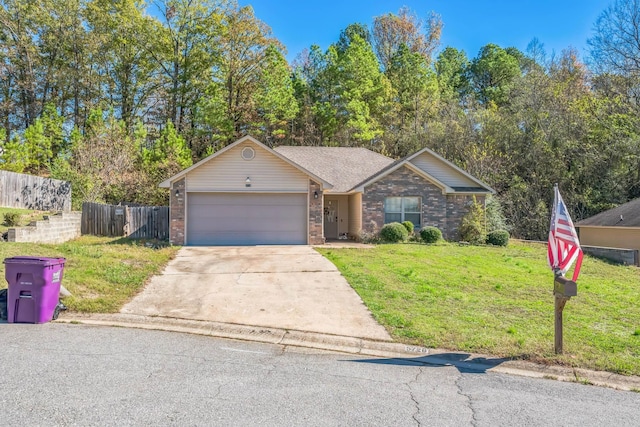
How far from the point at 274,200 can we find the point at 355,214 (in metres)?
4.36

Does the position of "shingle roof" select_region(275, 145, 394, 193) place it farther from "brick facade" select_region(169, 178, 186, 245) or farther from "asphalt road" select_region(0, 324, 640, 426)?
"asphalt road" select_region(0, 324, 640, 426)

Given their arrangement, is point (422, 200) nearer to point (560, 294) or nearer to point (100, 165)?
point (560, 294)

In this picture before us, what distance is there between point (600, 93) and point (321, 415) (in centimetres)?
2973

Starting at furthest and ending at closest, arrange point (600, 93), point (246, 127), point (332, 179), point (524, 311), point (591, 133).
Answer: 1. point (246, 127)
2. point (600, 93)
3. point (591, 133)
4. point (332, 179)
5. point (524, 311)

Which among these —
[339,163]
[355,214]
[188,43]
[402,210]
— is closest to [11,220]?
[355,214]

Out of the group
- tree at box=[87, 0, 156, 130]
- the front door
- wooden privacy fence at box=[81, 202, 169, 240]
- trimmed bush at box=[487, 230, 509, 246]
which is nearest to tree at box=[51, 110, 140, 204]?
wooden privacy fence at box=[81, 202, 169, 240]

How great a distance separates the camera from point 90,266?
10.4 metres

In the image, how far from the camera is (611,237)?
63.8 ft

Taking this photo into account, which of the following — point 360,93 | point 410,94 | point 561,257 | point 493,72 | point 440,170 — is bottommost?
point 561,257

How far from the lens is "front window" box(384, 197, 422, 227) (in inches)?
784

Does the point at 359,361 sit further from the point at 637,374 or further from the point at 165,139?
the point at 165,139

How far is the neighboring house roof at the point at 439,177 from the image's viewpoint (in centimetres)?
1964

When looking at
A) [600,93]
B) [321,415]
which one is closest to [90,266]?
[321,415]

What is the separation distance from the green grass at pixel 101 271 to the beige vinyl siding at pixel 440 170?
40.3ft
